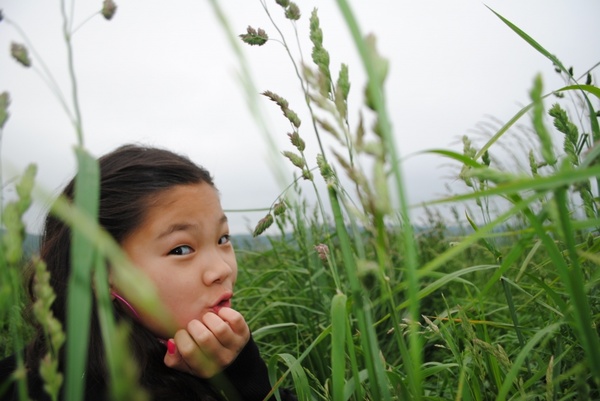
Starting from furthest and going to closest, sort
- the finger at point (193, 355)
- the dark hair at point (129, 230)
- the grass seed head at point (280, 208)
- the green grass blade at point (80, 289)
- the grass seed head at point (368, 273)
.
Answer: the dark hair at point (129, 230)
the finger at point (193, 355)
the grass seed head at point (280, 208)
the grass seed head at point (368, 273)
the green grass blade at point (80, 289)

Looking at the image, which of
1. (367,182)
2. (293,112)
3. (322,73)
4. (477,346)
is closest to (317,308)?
(477,346)

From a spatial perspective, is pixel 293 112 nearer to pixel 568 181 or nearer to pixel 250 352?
pixel 568 181

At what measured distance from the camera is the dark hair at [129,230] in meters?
1.34

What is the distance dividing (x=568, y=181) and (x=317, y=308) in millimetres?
1529

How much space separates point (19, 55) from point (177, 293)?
3.02 feet

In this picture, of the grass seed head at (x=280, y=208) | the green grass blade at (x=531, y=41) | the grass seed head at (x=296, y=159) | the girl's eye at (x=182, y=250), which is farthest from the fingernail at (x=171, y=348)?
the green grass blade at (x=531, y=41)

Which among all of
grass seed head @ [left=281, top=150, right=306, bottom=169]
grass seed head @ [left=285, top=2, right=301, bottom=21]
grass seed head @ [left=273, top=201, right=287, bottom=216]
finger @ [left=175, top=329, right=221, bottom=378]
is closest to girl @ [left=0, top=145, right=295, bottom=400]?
finger @ [left=175, top=329, right=221, bottom=378]

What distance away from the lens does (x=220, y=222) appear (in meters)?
1.51

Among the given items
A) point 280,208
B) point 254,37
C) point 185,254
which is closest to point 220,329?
point 185,254

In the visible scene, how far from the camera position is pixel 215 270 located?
1.38 meters

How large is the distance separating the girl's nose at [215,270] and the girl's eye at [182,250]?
2.6 inches

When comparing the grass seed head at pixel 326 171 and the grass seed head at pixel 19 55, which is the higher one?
the grass seed head at pixel 19 55

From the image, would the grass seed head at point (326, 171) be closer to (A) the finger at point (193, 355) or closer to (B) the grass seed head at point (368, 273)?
(B) the grass seed head at point (368, 273)

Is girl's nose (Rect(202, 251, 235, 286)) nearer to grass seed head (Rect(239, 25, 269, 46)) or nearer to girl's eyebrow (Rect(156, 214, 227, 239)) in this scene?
girl's eyebrow (Rect(156, 214, 227, 239))
